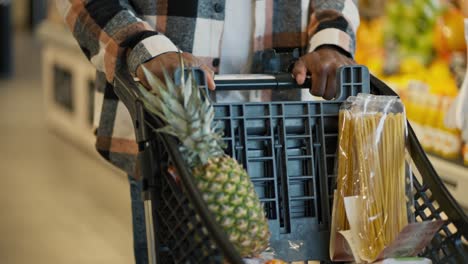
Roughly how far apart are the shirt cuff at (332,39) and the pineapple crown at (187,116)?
60 cm

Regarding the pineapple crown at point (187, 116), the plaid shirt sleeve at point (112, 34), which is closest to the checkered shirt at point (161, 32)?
the plaid shirt sleeve at point (112, 34)

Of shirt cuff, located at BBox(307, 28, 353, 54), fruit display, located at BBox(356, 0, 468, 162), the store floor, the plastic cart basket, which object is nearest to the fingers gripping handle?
the plastic cart basket

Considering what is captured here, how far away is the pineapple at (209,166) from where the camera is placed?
5.18 feet

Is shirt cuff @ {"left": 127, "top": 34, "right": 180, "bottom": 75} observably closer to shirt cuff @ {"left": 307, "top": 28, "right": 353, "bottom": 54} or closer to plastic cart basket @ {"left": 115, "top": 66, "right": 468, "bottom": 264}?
plastic cart basket @ {"left": 115, "top": 66, "right": 468, "bottom": 264}

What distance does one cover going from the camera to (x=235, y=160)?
1661 millimetres

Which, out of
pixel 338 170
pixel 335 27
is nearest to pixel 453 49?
pixel 335 27

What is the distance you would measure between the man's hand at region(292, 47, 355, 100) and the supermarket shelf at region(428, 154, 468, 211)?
5.43 ft

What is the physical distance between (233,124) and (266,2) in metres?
0.57

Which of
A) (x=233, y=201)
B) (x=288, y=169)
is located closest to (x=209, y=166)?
(x=233, y=201)

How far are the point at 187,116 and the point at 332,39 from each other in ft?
2.22

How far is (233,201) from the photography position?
1592 millimetres

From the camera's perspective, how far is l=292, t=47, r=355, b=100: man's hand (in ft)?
6.49

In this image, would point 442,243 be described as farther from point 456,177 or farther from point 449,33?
point 449,33

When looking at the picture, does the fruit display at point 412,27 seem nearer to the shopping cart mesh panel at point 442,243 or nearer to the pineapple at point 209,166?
the shopping cart mesh panel at point 442,243
